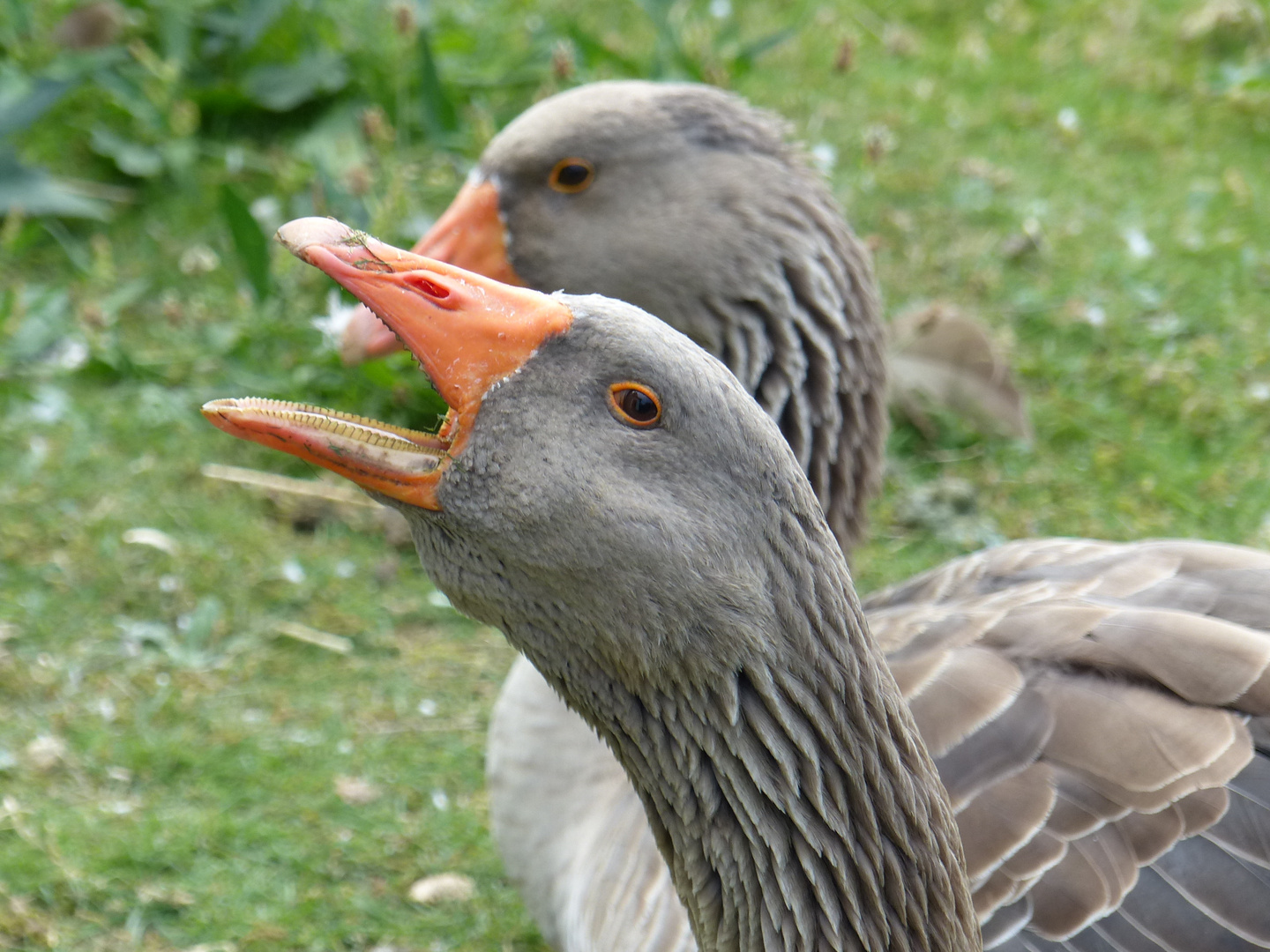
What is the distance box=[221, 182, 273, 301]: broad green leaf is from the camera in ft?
16.8

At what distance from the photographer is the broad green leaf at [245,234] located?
201 inches

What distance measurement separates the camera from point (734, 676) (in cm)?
201

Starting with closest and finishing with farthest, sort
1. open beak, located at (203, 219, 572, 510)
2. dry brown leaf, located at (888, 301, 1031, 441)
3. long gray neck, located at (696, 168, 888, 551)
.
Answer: open beak, located at (203, 219, 572, 510) < long gray neck, located at (696, 168, 888, 551) < dry brown leaf, located at (888, 301, 1031, 441)

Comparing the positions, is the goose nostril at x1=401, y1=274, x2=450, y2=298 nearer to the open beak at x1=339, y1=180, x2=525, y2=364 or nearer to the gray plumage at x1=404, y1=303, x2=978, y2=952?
the gray plumage at x1=404, y1=303, x2=978, y2=952

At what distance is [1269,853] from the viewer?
2.39 meters

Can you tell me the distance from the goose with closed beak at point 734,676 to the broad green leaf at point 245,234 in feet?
10.8

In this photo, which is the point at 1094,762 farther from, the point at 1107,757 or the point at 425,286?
the point at 425,286

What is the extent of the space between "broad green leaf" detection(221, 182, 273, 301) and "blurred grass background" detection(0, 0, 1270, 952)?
0.05 ft

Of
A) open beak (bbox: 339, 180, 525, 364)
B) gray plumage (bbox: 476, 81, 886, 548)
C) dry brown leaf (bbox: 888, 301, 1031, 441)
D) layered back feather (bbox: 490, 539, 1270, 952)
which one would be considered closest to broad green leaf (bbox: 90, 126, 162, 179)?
open beak (bbox: 339, 180, 525, 364)

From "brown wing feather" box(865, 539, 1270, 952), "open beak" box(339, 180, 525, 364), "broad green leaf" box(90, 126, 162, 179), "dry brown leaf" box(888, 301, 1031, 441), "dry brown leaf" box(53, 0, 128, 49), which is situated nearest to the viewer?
"brown wing feather" box(865, 539, 1270, 952)

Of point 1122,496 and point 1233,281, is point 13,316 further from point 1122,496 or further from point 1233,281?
point 1233,281

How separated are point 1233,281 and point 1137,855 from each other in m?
4.11

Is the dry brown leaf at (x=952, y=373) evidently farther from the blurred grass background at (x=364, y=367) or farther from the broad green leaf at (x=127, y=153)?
the broad green leaf at (x=127, y=153)

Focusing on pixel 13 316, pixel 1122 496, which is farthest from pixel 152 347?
pixel 1122 496
